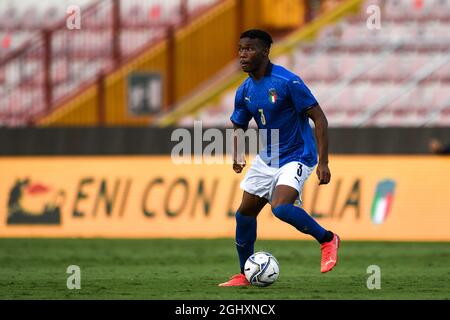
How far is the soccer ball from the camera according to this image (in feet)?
32.8

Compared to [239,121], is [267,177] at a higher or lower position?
lower

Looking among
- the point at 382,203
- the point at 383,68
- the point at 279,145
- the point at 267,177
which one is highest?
the point at 383,68

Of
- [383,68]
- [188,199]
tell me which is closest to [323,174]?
[188,199]

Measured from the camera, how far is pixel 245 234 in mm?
10258

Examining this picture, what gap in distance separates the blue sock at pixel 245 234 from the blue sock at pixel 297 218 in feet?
1.28

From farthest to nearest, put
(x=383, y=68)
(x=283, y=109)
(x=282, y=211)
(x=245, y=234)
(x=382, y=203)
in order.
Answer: (x=383, y=68) < (x=382, y=203) < (x=245, y=234) < (x=283, y=109) < (x=282, y=211)

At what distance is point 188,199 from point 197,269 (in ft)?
14.7

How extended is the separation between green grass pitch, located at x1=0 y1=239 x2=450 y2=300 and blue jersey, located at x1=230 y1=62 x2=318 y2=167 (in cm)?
112

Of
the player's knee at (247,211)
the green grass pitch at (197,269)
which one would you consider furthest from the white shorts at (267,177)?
the green grass pitch at (197,269)

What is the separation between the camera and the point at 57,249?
1453 cm

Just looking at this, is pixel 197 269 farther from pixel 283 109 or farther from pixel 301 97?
pixel 301 97

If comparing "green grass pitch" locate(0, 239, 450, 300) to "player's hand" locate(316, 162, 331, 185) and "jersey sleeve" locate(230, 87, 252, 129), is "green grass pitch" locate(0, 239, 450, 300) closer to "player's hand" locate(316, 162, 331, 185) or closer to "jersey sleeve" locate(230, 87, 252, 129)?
"player's hand" locate(316, 162, 331, 185)
